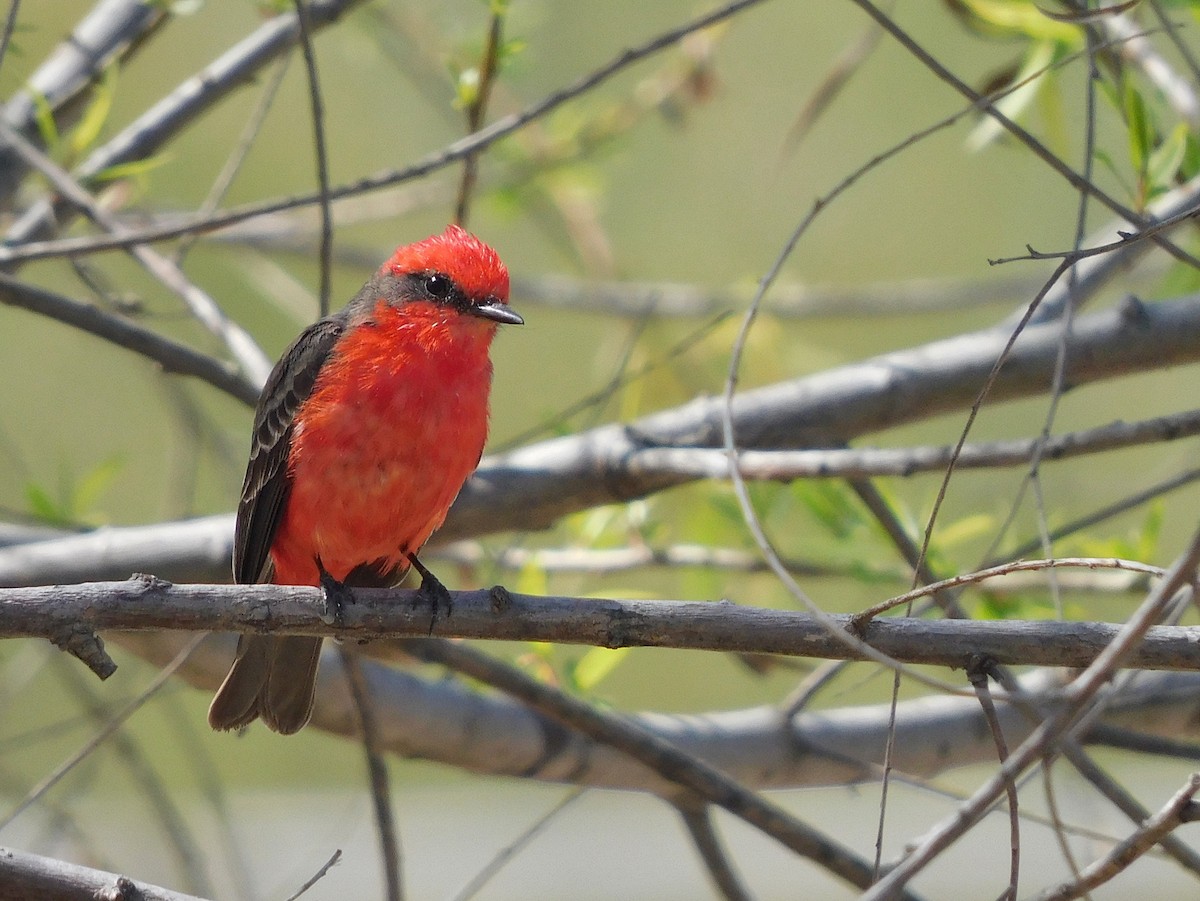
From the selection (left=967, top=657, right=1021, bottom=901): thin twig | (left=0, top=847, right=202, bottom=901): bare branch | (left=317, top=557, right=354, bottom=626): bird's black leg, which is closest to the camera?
(left=967, top=657, right=1021, bottom=901): thin twig

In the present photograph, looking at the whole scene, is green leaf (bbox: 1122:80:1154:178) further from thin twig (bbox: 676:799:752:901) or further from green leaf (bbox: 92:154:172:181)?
green leaf (bbox: 92:154:172:181)

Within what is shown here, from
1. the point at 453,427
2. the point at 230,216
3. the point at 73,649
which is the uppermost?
the point at 230,216

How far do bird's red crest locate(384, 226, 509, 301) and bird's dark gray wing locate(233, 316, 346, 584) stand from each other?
1.44 ft

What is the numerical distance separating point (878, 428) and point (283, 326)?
5213 millimetres

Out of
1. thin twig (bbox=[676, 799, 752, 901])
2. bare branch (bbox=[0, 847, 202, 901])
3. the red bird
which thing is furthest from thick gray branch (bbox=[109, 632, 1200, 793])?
bare branch (bbox=[0, 847, 202, 901])

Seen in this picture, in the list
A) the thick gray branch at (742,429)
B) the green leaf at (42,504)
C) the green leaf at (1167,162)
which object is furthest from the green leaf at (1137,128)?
the green leaf at (42,504)

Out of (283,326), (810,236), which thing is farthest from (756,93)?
(283,326)

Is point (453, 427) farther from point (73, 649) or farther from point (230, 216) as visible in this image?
point (73, 649)

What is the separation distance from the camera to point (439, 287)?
409 centimetres

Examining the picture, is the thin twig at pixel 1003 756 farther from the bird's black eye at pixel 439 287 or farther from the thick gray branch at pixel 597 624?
the bird's black eye at pixel 439 287

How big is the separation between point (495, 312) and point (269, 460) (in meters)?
0.81

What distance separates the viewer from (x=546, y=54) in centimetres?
801

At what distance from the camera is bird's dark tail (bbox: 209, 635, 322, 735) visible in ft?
12.3

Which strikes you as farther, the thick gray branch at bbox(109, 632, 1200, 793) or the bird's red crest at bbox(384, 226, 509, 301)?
the bird's red crest at bbox(384, 226, 509, 301)
